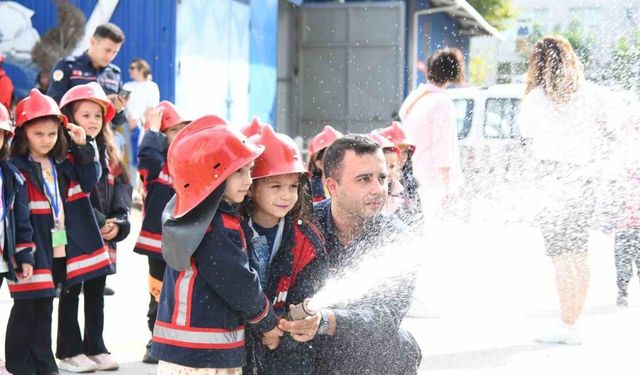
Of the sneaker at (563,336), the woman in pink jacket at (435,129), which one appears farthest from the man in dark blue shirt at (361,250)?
the woman in pink jacket at (435,129)

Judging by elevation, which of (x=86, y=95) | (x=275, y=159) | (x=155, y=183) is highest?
(x=86, y=95)

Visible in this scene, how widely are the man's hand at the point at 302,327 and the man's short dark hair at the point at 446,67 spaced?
161 inches

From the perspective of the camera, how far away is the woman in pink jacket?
7.46 meters

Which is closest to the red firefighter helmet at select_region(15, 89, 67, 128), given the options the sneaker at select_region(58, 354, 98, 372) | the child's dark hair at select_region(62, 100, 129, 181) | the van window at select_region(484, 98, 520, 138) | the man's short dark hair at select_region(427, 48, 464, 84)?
the child's dark hair at select_region(62, 100, 129, 181)

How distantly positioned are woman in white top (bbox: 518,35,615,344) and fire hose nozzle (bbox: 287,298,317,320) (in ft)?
10.3

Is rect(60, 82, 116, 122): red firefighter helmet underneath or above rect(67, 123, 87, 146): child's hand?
above

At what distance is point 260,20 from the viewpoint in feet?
59.2

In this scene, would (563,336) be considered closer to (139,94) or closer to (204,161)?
(204,161)

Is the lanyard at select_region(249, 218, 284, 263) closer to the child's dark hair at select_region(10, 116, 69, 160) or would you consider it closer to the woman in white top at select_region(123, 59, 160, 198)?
the child's dark hair at select_region(10, 116, 69, 160)

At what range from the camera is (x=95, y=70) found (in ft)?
23.9

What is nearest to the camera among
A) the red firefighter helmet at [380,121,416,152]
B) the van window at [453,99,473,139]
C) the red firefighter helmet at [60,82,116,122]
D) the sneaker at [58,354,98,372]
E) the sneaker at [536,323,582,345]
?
the sneaker at [58,354,98,372]

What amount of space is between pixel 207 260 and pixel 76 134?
7.58 feet

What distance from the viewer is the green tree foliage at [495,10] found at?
31242mm

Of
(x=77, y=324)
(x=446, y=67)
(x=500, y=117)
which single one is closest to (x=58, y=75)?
(x=77, y=324)
